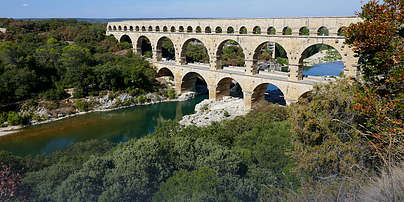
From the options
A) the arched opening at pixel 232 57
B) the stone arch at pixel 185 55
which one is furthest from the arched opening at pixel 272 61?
the stone arch at pixel 185 55

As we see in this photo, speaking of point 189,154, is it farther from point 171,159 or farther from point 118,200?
point 118,200

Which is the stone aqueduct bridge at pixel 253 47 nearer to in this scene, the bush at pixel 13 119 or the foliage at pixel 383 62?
the foliage at pixel 383 62

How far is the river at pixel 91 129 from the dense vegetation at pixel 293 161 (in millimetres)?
8061

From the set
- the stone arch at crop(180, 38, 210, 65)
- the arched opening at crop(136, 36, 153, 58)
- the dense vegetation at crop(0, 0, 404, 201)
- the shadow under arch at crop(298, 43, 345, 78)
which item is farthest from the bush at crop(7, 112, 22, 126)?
the shadow under arch at crop(298, 43, 345, 78)

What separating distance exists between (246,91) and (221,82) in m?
2.75

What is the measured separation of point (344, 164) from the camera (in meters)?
6.29

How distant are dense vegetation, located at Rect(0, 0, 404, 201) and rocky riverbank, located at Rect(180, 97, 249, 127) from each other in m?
9.81

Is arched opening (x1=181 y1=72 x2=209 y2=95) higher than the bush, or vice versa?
arched opening (x1=181 y1=72 x2=209 y2=95)

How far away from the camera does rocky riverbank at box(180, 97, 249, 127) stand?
60.8 ft

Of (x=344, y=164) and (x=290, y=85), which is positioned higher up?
(x=290, y=85)

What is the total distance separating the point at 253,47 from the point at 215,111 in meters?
4.80

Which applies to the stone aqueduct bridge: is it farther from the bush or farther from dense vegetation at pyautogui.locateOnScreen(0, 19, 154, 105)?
the bush

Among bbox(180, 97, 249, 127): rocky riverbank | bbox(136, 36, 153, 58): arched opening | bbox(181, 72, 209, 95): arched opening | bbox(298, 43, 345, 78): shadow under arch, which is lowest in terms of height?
bbox(180, 97, 249, 127): rocky riverbank

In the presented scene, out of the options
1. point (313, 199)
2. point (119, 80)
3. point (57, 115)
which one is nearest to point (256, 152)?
point (313, 199)
